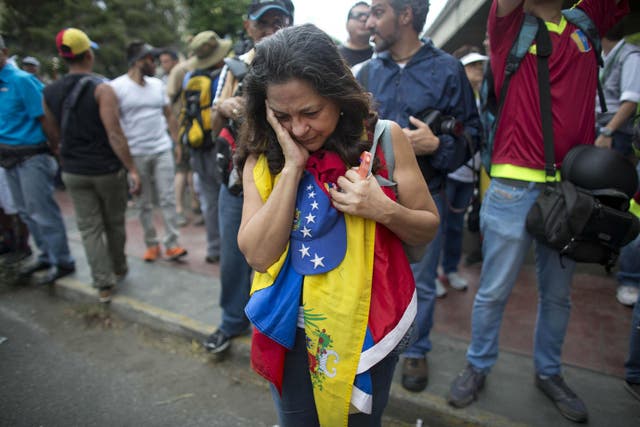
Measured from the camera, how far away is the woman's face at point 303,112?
1.27 meters

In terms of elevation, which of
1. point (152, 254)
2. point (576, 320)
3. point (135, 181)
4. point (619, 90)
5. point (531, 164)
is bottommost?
point (152, 254)

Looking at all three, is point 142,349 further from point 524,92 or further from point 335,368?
point 524,92

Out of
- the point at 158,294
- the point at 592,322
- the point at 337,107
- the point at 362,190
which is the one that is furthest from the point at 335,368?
the point at 158,294

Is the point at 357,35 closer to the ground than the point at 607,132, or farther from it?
farther from it

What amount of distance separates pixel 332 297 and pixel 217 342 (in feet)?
6.84

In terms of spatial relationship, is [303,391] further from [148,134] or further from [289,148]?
[148,134]

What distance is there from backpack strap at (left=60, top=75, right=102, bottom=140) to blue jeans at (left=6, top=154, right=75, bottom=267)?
820 mm

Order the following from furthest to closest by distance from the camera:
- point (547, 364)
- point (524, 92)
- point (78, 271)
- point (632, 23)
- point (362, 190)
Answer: point (78, 271)
point (632, 23)
point (547, 364)
point (524, 92)
point (362, 190)

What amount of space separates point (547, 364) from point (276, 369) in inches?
70.7

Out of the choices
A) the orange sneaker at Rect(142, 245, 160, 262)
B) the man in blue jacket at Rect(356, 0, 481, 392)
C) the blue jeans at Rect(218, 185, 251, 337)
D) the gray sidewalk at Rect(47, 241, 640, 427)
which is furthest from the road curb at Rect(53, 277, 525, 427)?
the orange sneaker at Rect(142, 245, 160, 262)

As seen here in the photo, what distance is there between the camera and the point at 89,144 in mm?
3736

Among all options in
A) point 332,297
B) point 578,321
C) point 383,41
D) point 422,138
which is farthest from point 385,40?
point 578,321

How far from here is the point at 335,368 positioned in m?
1.31

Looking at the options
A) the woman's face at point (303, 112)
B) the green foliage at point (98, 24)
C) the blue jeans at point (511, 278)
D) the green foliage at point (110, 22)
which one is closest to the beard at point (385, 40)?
the blue jeans at point (511, 278)
